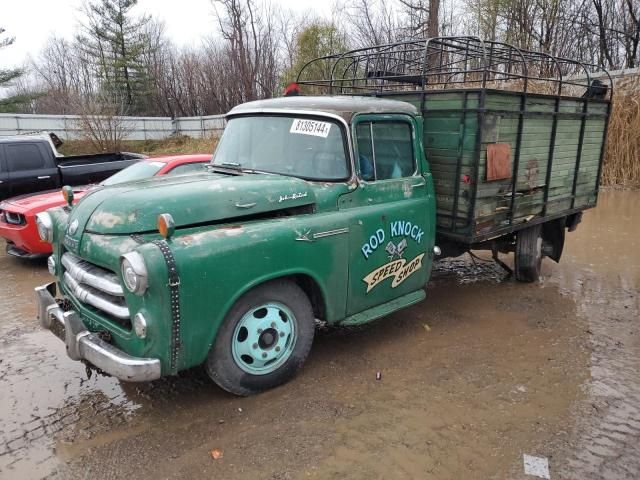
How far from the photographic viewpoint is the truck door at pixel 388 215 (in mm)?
4145

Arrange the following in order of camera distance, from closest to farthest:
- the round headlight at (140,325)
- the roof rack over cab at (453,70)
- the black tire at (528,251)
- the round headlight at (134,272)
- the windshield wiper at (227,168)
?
the round headlight at (134,272), the round headlight at (140,325), the windshield wiper at (227,168), the roof rack over cab at (453,70), the black tire at (528,251)

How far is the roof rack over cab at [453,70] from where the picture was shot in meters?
5.34

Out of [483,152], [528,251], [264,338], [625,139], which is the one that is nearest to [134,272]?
[264,338]

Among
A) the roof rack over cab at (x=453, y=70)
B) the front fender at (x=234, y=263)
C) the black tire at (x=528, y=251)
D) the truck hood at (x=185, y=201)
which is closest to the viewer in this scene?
the front fender at (x=234, y=263)

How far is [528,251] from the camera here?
630 cm

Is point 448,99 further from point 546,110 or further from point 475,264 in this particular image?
point 475,264

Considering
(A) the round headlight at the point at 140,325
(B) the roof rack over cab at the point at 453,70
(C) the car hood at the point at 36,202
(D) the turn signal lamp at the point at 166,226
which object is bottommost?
(C) the car hood at the point at 36,202

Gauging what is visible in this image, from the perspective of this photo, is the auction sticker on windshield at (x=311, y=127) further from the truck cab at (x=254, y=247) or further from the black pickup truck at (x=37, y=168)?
the black pickup truck at (x=37, y=168)

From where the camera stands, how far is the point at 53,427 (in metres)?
3.43

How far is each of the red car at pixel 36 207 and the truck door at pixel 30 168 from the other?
158cm

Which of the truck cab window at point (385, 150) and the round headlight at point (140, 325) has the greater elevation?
the truck cab window at point (385, 150)

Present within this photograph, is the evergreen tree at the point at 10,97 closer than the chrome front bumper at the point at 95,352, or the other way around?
the chrome front bumper at the point at 95,352

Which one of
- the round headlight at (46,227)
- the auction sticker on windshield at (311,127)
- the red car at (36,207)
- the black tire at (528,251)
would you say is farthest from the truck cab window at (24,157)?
the black tire at (528,251)

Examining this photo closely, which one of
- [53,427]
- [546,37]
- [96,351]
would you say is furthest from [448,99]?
[546,37]
